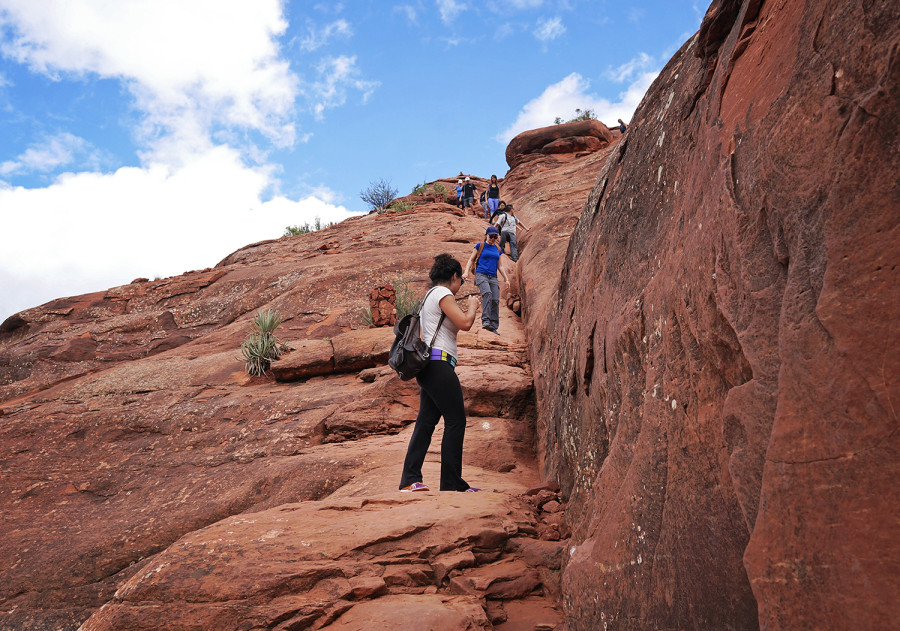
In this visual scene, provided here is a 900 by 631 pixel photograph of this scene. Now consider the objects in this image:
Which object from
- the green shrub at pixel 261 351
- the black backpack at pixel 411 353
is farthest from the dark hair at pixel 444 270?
the green shrub at pixel 261 351

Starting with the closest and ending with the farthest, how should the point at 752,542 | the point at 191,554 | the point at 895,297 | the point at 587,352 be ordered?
1. the point at 895,297
2. the point at 752,542
3. the point at 191,554
4. the point at 587,352

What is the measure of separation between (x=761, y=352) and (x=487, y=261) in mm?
7836

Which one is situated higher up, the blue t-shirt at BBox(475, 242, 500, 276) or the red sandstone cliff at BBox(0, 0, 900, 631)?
the blue t-shirt at BBox(475, 242, 500, 276)

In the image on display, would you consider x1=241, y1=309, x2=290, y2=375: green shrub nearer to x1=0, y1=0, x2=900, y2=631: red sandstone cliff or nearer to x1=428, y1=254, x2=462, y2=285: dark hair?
x1=0, y1=0, x2=900, y2=631: red sandstone cliff

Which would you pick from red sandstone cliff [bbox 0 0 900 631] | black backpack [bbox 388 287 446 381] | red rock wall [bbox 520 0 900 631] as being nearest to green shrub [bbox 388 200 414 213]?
red sandstone cliff [bbox 0 0 900 631]

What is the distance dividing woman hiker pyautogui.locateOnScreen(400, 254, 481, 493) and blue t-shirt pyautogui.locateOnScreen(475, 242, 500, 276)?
15.7ft

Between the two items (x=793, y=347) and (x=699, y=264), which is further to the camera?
(x=699, y=264)

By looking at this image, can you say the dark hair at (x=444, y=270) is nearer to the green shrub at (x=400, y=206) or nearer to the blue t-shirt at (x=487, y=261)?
the blue t-shirt at (x=487, y=261)

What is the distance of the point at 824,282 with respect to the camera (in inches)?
64.8

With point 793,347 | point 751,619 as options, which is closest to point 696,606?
point 751,619

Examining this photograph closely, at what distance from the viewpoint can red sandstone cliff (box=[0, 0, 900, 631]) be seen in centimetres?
158

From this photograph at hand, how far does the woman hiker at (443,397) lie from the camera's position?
185 inches

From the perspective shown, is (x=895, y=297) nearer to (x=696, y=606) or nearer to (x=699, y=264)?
(x=699, y=264)

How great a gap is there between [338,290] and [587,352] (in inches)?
392
